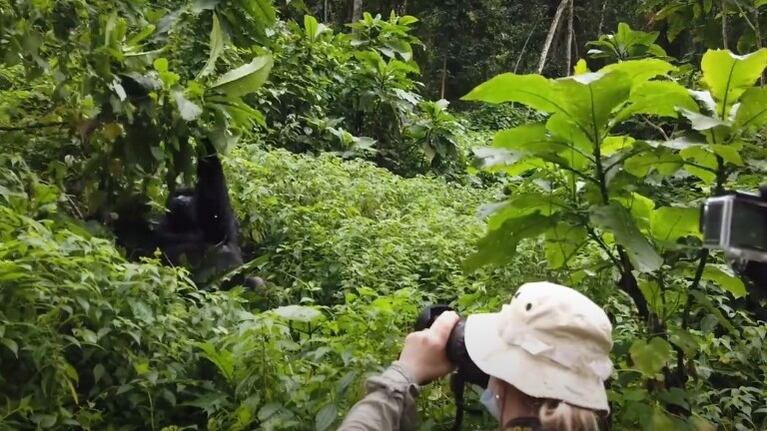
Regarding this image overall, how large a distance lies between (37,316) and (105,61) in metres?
1.15

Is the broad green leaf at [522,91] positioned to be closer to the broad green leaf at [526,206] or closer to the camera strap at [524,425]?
the broad green leaf at [526,206]

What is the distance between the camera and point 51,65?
3.07 metres

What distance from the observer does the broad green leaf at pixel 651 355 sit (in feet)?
5.96

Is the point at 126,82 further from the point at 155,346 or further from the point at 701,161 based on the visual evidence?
the point at 701,161

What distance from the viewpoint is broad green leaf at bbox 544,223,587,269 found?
200 cm

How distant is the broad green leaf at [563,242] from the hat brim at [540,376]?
2.27 ft

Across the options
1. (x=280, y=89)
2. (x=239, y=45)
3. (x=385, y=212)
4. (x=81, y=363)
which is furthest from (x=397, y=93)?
(x=81, y=363)

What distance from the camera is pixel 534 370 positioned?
132 centimetres

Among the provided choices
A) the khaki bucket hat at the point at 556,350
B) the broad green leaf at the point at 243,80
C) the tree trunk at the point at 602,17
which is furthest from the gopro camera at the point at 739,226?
the tree trunk at the point at 602,17

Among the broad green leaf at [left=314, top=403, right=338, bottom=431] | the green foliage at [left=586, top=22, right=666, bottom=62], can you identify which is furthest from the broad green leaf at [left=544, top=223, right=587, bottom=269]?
the green foliage at [left=586, top=22, right=666, bottom=62]

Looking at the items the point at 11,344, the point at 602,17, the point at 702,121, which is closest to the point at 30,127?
the point at 11,344

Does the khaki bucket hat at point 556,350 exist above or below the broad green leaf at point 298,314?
above

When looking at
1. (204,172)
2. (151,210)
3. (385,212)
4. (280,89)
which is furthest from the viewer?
(280,89)

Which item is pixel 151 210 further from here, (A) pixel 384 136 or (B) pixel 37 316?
(A) pixel 384 136
